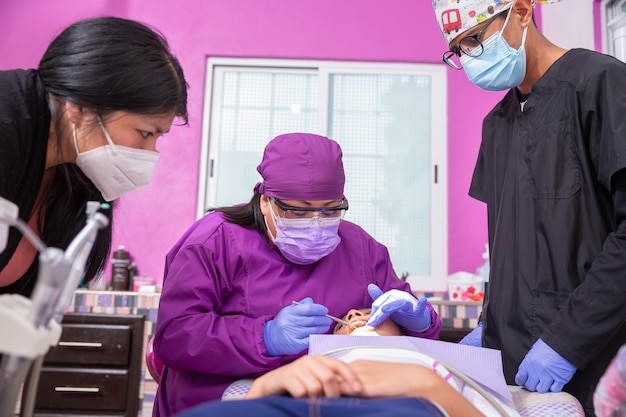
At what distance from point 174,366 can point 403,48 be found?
9.49 feet

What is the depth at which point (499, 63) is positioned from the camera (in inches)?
62.4

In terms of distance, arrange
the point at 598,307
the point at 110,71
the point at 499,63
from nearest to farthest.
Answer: the point at 110,71
the point at 598,307
the point at 499,63

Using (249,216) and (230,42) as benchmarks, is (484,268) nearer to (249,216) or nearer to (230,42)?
(249,216)

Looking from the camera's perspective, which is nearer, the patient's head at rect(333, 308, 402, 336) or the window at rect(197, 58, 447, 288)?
the patient's head at rect(333, 308, 402, 336)

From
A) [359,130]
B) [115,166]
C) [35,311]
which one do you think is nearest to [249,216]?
[115,166]

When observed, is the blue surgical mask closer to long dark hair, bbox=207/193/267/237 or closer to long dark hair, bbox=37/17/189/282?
long dark hair, bbox=207/193/267/237

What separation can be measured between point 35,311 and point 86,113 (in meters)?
0.62

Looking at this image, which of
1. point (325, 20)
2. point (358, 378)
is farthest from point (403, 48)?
point (358, 378)

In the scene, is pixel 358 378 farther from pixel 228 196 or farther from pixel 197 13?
pixel 197 13

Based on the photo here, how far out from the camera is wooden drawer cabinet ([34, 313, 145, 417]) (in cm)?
297

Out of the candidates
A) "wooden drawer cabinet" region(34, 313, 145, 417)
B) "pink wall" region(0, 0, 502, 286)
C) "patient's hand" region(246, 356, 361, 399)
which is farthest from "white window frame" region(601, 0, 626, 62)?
"wooden drawer cabinet" region(34, 313, 145, 417)

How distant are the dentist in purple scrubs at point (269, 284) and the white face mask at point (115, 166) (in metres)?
0.29

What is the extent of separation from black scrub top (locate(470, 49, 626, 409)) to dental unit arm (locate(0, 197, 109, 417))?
3.45 feet

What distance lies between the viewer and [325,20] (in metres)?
3.85
